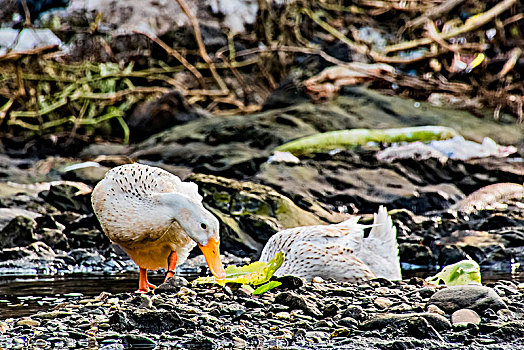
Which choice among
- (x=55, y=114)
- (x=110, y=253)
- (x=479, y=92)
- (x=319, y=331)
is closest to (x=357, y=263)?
(x=319, y=331)

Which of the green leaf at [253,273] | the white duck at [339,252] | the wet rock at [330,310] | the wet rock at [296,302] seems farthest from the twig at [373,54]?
the wet rock at [330,310]

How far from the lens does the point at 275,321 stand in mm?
4430

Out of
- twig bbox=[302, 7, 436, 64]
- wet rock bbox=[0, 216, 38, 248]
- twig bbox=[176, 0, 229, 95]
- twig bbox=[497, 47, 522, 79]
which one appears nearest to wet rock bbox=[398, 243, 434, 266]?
wet rock bbox=[0, 216, 38, 248]

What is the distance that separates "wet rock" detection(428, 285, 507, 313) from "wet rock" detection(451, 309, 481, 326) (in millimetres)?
182

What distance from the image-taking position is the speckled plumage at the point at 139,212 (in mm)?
5469

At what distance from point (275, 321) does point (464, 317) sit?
1162mm

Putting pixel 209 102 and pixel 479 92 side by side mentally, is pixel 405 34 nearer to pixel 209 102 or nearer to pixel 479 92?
pixel 479 92

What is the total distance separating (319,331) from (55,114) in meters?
13.2

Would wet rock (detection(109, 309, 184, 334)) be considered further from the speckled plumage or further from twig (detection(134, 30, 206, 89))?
twig (detection(134, 30, 206, 89))

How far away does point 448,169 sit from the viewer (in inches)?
500

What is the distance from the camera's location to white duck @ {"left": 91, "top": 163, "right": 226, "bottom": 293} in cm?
533

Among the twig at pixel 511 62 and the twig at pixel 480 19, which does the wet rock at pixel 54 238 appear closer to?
the twig at pixel 480 19

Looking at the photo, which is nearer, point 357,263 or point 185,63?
point 357,263

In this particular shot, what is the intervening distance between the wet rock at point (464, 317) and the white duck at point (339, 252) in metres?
1.84
